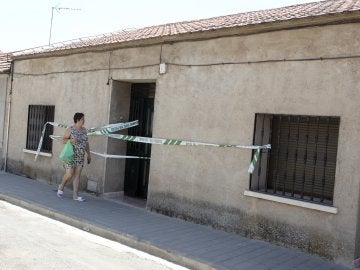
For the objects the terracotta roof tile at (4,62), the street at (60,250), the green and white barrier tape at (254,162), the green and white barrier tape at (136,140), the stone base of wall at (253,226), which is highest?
the terracotta roof tile at (4,62)

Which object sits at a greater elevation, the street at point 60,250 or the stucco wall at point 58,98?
the stucco wall at point 58,98

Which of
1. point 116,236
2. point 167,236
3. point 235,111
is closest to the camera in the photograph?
point 167,236

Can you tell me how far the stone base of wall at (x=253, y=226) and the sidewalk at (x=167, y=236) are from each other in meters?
0.11

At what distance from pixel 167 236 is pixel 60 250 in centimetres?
157

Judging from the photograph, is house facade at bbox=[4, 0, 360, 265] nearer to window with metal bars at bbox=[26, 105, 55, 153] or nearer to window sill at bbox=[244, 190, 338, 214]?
window sill at bbox=[244, 190, 338, 214]

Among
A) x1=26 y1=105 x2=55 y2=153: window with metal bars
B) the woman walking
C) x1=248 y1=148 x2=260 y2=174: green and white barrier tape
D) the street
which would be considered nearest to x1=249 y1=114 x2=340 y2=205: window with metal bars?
x1=248 y1=148 x2=260 y2=174: green and white barrier tape

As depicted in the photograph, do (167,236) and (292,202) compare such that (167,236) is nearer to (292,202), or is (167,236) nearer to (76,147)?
(292,202)

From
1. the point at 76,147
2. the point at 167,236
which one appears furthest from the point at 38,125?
the point at 167,236

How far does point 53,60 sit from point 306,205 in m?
7.59

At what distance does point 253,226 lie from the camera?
267 inches

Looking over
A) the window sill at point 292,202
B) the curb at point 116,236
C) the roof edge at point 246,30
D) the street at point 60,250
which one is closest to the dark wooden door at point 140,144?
the roof edge at point 246,30

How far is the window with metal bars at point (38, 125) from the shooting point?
1162cm

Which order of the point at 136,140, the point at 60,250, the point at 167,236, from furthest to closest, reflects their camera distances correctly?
1. the point at 136,140
2. the point at 167,236
3. the point at 60,250

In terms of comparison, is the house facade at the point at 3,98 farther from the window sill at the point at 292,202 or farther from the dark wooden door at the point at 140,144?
the window sill at the point at 292,202
